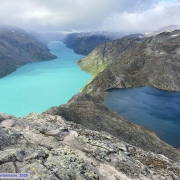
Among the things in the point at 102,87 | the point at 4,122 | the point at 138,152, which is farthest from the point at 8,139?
the point at 102,87

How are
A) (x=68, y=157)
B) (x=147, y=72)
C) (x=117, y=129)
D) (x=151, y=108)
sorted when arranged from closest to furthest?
(x=68, y=157) → (x=117, y=129) → (x=151, y=108) → (x=147, y=72)

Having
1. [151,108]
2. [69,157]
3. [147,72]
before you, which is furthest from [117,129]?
[147,72]

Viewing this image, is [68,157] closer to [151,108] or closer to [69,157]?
[69,157]

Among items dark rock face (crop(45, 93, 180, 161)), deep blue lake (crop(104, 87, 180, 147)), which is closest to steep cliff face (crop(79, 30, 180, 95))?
deep blue lake (crop(104, 87, 180, 147))

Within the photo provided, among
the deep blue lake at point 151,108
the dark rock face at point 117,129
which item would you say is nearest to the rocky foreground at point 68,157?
the dark rock face at point 117,129

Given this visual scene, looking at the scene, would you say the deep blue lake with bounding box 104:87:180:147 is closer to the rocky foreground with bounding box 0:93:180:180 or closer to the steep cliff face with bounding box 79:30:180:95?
the steep cliff face with bounding box 79:30:180:95
